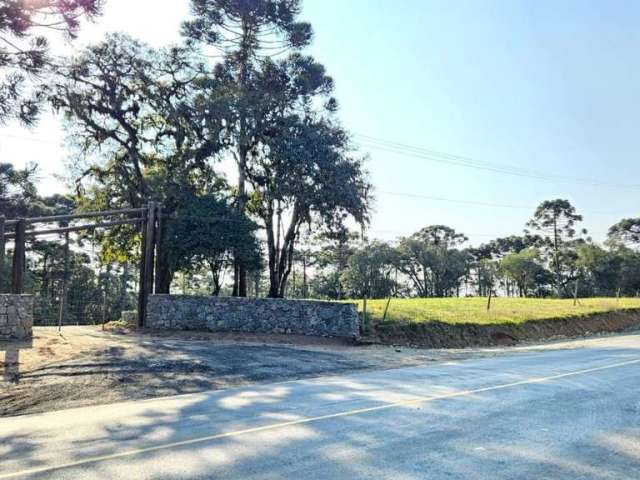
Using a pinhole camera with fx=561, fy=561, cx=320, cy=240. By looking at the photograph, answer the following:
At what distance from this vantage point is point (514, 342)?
2317 cm

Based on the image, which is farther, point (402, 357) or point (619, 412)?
point (402, 357)

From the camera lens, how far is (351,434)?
20.0 feet

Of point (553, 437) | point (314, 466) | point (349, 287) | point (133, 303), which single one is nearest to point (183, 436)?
point (314, 466)

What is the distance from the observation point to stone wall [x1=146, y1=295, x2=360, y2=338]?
19.6 metres

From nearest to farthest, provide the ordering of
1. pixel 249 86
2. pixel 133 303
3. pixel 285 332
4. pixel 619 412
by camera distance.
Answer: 1. pixel 619 412
2. pixel 285 332
3. pixel 249 86
4. pixel 133 303

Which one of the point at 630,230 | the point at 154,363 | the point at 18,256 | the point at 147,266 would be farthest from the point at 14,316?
the point at 630,230

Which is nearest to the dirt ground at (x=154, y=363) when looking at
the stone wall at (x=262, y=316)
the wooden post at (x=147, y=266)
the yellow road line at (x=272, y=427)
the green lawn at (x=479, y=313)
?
the stone wall at (x=262, y=316)

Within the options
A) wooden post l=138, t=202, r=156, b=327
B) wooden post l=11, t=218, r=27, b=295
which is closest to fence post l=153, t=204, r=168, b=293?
wooden post l=138, t=202, r=156, b=327

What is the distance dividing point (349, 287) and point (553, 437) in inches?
2084

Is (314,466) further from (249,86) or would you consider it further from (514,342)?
(249,86)

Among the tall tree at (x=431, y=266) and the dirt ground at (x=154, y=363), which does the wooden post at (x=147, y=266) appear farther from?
the tall tree at (x=431, y=266)

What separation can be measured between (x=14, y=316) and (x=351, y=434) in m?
12.0

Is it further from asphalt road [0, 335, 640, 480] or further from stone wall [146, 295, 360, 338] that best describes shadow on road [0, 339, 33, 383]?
stone wall [146, 295, 360, 338]

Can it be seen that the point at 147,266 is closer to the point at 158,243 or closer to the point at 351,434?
the point at 158,243
